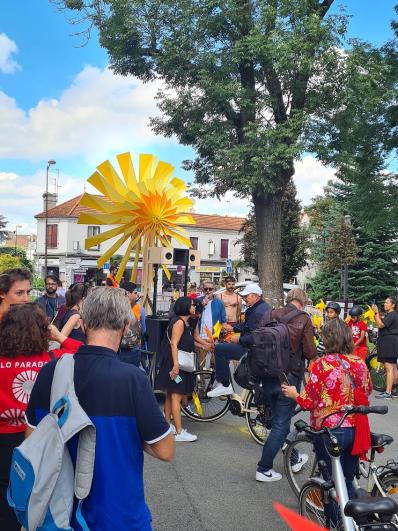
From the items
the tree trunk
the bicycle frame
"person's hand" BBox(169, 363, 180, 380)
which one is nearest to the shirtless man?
the tree trunk

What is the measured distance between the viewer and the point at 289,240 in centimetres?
3797

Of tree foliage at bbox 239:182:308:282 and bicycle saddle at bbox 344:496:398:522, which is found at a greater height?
tree foliage at bbox 239:182:308:282

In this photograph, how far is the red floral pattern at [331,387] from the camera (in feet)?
11.8

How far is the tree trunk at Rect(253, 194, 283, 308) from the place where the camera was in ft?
48.5

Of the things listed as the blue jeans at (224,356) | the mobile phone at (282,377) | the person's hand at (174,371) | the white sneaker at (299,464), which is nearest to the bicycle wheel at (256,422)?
the blue jeans at (224,356)

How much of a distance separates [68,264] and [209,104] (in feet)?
129

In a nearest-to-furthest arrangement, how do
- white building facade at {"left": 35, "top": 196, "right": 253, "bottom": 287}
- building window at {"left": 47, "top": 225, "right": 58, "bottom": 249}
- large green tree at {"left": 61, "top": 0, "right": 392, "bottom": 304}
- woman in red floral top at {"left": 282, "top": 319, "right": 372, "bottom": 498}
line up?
woman in red floral top at {"left": 282, "top": 319, "right": 372, "bottom": 498} < large green tree at {"left": 61, "top": 0, "right": 392, "bottom": 304} < white building facade at {"left": 35, "top": 196, "right": 253, "bottom": 287} < building window at {"left": 47, "top": 225, "right": 58, "bottom": 249}

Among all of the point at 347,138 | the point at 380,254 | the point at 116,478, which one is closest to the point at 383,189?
the point at 347,138

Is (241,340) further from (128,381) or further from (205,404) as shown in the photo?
(128,381)

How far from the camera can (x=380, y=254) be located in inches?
1313

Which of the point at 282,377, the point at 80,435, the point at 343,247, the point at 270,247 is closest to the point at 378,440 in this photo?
the point at 282,377

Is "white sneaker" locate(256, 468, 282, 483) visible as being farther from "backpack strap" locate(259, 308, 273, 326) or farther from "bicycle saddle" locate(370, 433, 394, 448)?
"bicycle saddle" locate(370, 433, 394, 448)

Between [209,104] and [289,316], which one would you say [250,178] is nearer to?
[209,104]

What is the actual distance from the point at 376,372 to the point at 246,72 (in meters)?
8.49
